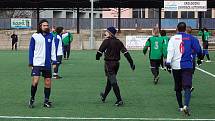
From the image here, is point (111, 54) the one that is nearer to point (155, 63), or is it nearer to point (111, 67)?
point (111, 67)

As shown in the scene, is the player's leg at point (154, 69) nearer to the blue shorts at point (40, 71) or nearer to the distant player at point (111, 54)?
the distant player at point (111, 54)

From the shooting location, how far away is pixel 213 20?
59.0 meters

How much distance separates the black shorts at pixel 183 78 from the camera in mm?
10555

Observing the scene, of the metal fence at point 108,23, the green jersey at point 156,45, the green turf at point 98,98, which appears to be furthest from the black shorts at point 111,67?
the metal fence at point 108,23

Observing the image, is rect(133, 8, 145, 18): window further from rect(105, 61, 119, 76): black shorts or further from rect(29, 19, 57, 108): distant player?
rect(29, 19, 57, 108): distant player

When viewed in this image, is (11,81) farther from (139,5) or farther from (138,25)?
(138,25)

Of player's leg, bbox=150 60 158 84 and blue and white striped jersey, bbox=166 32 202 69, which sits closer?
blue and white striped jersey, bbox=166 32 202 69

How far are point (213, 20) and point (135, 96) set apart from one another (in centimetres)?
4703

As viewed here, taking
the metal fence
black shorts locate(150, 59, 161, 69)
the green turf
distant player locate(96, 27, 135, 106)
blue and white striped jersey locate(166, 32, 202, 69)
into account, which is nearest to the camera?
blue and white striped jersey locate(166, 32, 202, 69)

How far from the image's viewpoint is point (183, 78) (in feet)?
34.9

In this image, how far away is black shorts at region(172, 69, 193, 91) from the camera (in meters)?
10.6

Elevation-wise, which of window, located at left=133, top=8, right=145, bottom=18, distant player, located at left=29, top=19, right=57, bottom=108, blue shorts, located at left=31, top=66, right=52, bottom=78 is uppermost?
window, located at left=133, top=8, right=145, bottom=18

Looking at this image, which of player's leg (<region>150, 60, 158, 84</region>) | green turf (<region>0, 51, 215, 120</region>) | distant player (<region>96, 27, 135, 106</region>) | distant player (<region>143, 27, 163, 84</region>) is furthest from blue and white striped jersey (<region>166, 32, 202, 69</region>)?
player's leg (<region>150, 60, 158, 84</region>)

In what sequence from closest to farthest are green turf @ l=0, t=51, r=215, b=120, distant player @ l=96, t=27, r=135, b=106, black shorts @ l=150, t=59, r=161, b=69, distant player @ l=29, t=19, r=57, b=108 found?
green turf @ l=0, t=51, r=215, b=120 < distant player @ l=29, t=19, r=57, b=108 < distant player @ l=96, t=27, r=135, b=106 < black shorts @ l=150, t=59, r=161, b=69
